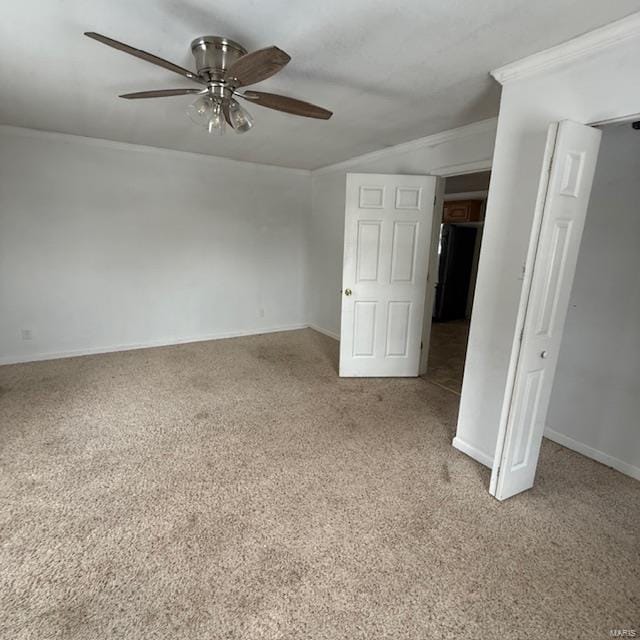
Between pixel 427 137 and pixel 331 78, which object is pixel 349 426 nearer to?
pixel 331 78

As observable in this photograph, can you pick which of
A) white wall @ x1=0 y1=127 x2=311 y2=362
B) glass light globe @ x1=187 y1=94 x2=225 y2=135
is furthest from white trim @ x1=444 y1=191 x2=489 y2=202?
glass light globe @ x1=187 y1=94 x2=225 y2=135

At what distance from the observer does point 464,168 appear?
292 centimetres

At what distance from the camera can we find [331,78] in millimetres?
2072

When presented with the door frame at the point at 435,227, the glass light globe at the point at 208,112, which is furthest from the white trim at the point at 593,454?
the glass light globe at the point at 208,112

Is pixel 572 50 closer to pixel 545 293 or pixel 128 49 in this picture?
pixel 545 293

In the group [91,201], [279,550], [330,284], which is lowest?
[279,550]

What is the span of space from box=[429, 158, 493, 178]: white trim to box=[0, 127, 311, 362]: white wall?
2352 millimetres

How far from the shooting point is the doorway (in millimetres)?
5125

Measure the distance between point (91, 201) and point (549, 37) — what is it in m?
4.17

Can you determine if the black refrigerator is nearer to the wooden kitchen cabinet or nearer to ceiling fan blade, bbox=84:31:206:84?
the wooden kitchen cabinet

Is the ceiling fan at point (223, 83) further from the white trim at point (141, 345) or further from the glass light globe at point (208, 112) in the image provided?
the white trim at point (141, 345)

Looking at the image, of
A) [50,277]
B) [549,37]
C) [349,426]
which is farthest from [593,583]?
[50,277]

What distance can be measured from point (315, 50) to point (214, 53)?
514mm

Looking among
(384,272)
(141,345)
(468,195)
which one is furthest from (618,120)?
(141,345)
